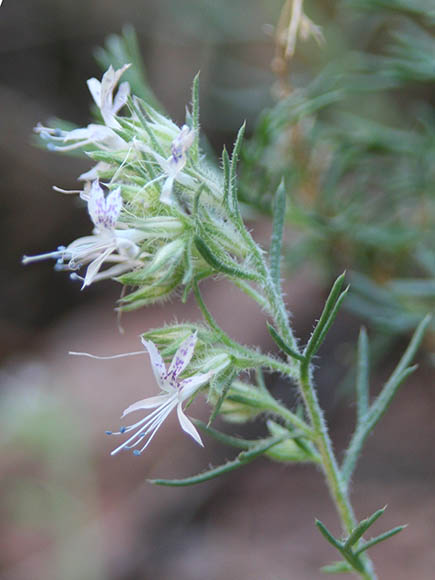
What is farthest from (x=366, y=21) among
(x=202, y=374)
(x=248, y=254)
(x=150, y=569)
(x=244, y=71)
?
(x=150, y=569)

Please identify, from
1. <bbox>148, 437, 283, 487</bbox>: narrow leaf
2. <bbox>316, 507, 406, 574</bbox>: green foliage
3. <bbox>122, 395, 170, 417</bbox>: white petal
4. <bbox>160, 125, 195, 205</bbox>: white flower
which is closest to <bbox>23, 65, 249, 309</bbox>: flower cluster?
<bbox>160, 125, 195, 205</bbox>: white flower

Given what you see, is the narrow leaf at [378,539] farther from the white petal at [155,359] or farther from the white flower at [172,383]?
the white petal at [155,359]

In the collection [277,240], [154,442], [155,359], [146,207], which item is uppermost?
[146,207]

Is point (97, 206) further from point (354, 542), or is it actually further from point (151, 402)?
point (354, 542)

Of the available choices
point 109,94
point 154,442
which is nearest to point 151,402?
point 109,94

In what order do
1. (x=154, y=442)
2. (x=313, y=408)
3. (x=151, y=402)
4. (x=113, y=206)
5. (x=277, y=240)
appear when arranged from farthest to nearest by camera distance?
1. (x=154, y=442)
2. (x=277, y=240)
3. (x=313, y=408)
4. (x=151, y=402)
5. (x=113, y=206)

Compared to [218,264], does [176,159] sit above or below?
above

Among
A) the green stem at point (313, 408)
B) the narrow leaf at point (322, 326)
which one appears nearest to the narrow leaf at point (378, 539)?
the green stem at point (313, 408)
